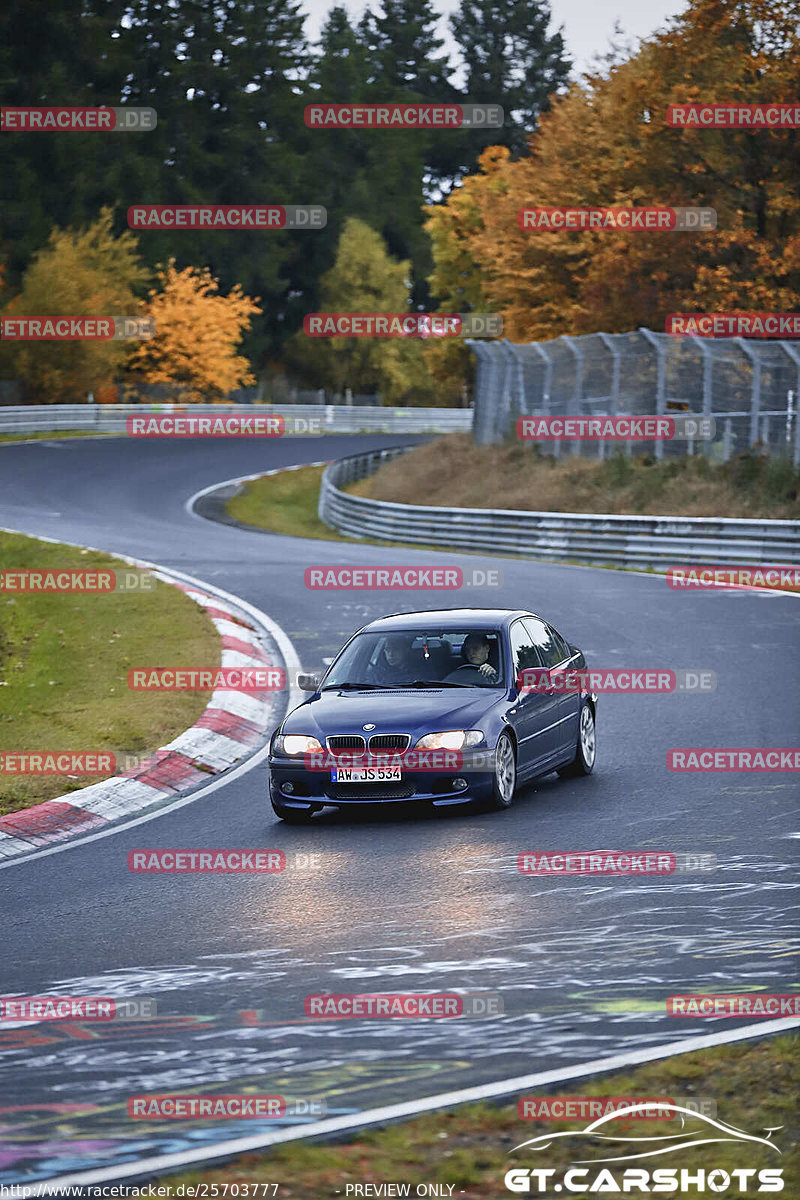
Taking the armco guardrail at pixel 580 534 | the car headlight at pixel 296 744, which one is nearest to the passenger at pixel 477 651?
the car headlight at pixel 296 744

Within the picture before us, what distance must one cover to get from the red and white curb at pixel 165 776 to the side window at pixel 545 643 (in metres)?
2.69

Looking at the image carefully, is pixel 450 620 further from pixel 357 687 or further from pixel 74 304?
pixel 74 304

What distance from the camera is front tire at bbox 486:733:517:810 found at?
1150 centimetres

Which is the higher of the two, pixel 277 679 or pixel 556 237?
pixel 556 237

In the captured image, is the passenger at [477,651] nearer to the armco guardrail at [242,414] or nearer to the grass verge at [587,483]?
the grass verge at [587,483]

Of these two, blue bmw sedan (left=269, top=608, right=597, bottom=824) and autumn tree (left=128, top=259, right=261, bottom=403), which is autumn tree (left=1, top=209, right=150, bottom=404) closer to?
autumn tree (left=128, top=259, right=261, bottom=403)

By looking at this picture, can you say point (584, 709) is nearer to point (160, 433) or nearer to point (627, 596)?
point (627, 596)

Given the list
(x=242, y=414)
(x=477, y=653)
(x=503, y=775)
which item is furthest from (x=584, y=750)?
(x=242, y=414)

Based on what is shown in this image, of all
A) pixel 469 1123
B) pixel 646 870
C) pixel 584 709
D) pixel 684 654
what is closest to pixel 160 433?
pixel 684 654

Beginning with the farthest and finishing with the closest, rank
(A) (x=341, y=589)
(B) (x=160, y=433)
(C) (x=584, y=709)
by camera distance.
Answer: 1. (B) (x=160, y=433)
2. (A) (x=341, y=589)
3. (C) (x=584, y=709)

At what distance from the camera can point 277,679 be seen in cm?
1778

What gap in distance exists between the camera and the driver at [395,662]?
12.5 meters

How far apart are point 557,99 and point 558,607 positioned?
1448 inches

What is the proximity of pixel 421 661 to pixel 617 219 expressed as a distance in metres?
34.2
